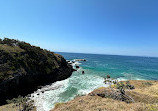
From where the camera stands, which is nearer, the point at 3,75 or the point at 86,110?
the point at 86,110

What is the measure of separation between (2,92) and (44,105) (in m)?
7.92

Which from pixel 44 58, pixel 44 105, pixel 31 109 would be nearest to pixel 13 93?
pixel 31 109

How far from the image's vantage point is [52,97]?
47.4 feet

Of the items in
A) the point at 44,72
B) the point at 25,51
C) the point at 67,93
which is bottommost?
the point at 67,93

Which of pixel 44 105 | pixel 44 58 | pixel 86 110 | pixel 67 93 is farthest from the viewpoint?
pixel 44 58

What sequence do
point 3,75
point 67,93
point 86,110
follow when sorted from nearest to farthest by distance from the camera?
1. point 86,110
2. point 3,75
3. point 67,93

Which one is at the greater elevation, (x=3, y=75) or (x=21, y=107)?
(x=3, y=75)

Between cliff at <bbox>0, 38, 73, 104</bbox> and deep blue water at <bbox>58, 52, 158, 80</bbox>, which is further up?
cliff at <bbox>0, 38, 73, 104</bbox>

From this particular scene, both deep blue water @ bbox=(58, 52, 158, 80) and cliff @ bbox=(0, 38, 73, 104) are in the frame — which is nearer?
cliff @ bbox=(0, 38, 73, 104)

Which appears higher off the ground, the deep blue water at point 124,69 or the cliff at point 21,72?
the cliff at point 21,72

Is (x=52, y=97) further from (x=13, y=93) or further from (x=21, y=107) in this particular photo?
(x=13, y=93)

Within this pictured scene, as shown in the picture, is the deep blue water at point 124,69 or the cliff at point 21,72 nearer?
the cliff at point 21,72

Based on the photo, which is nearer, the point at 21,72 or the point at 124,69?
the point at 21,72

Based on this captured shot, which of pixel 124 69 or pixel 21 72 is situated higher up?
pixel 21 72
